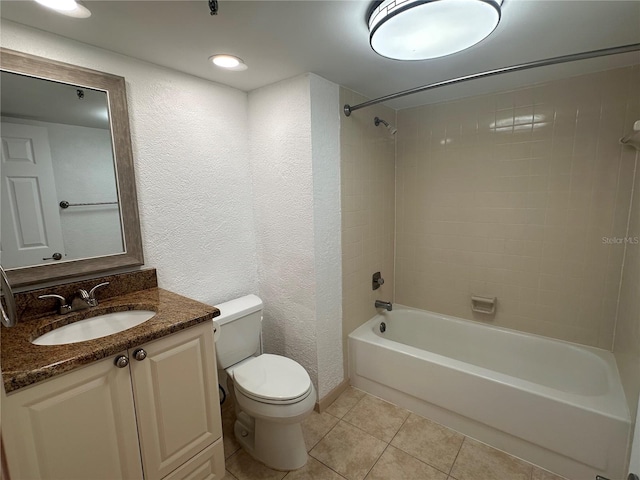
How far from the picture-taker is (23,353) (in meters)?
1.00

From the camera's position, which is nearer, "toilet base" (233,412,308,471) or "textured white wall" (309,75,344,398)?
"toilet base" (233,412,308,471)

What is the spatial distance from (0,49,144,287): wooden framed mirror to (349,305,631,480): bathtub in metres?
1.71

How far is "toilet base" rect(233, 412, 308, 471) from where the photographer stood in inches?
63.8

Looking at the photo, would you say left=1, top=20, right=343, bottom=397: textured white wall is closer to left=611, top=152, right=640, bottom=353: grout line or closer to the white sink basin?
the white sink basin

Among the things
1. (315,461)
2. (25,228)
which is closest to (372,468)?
(315,461)

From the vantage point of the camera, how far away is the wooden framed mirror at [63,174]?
125 centimetres

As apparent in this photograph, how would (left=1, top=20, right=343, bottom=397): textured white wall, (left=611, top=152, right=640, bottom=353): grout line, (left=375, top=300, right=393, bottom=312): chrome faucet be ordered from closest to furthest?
(left=1, top=20, right=343, bottom=397): textured white wall
(left=611, top=152, right=640, bottom=353): grout line
(left=375, top=300, right=393, bottom=312): chrome faucet

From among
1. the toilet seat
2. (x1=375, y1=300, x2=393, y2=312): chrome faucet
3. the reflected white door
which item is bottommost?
the toilet seat

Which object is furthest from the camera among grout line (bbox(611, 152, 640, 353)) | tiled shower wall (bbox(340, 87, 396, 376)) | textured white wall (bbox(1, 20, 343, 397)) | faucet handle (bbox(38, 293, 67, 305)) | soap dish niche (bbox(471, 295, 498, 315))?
soap dish niche (bbox(471, 295, 498, 315))

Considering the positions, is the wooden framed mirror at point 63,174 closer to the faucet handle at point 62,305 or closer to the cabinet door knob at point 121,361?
the faucet handle at point 62,305

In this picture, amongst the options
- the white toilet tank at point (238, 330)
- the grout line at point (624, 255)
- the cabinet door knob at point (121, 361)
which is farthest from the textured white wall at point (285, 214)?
the grout line at point (624, 255)

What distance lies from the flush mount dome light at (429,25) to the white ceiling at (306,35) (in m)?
0.11

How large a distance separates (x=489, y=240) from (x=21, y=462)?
8.95 feet

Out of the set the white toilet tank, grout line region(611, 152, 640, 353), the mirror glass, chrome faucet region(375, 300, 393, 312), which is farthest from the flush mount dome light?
chrome faucet region(375, 300, 393, 312)
